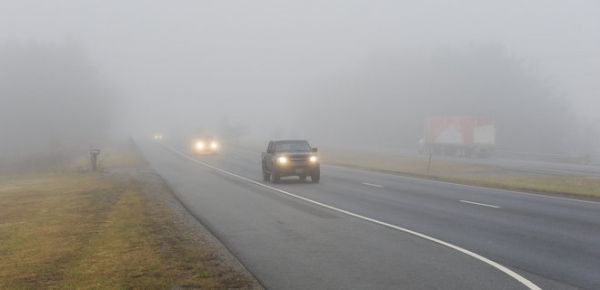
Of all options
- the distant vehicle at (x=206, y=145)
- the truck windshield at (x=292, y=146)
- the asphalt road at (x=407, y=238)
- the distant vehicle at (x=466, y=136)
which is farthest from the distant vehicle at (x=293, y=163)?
the distant vehicle at (x=206, y=145)

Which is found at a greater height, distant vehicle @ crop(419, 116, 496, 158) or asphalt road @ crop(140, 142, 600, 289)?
distant vehicle @ crop(419, 116, 496, 158)

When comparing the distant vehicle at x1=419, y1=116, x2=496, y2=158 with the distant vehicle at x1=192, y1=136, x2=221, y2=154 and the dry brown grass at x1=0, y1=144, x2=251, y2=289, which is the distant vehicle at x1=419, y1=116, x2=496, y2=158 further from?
the dry brown grass at x1=0, y1=144, x2=251, y2=289

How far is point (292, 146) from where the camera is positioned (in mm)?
26859

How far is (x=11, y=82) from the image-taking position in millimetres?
84125

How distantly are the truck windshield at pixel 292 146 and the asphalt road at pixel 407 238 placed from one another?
5.81m

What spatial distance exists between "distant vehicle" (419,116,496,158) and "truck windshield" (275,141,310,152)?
30420 millimetres

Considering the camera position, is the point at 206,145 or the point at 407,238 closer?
the point at 407,238

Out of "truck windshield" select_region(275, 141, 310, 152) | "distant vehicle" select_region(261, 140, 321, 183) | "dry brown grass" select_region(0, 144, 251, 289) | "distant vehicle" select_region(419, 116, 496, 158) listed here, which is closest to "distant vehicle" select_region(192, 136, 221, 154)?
"distant vehicle" select_region(419, 116, 496, 158)

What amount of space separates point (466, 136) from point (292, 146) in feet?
110

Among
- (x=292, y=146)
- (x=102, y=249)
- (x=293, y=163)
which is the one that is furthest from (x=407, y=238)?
(x=292, y=146)

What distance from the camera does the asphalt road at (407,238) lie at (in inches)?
309

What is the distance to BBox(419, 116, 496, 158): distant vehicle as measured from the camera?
56.0m

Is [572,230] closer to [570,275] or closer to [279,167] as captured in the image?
[570,275]

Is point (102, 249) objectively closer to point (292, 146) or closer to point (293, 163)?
point (293, 163)
